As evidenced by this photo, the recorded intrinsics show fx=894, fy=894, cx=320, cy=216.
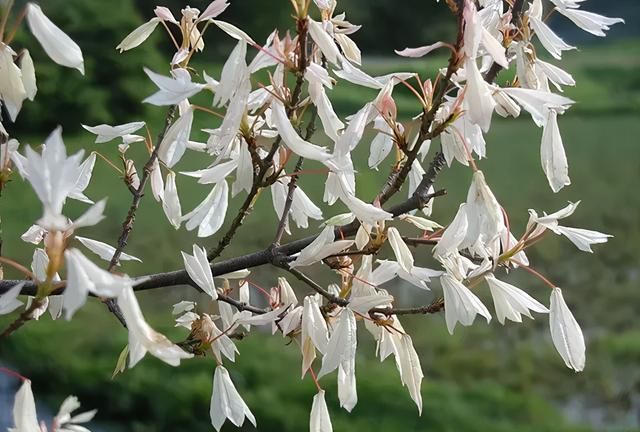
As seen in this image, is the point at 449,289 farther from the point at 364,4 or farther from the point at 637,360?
the point at 364,4

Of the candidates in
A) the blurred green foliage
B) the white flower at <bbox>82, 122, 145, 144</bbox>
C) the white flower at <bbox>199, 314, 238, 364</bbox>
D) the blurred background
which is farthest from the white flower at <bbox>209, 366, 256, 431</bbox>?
the blurred green foliage

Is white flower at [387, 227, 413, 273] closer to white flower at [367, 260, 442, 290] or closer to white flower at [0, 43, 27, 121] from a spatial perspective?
white flower at [367, 260, 442, 290]

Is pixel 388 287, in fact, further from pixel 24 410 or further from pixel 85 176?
pixel 24 410

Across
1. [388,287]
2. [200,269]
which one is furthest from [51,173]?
[388,287]

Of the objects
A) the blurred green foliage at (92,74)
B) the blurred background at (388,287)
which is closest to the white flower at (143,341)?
the blurred background at (388,287)

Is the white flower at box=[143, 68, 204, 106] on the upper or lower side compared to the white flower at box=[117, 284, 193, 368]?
upper
